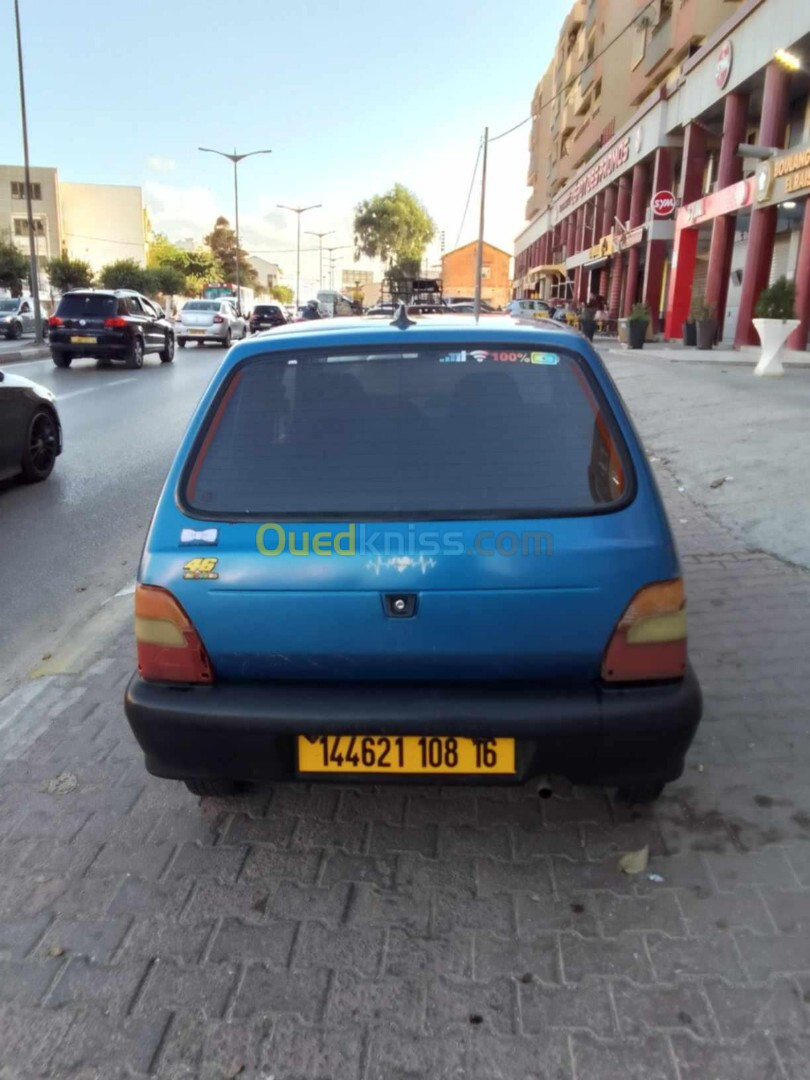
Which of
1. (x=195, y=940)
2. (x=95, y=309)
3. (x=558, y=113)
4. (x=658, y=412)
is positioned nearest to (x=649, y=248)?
(x=95, y=309)

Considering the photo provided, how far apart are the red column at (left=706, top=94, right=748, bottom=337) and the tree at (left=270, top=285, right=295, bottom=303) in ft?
408

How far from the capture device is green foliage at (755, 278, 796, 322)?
15227 mm

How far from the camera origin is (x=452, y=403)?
272cm

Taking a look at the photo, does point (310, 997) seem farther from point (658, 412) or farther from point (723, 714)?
point (658, 412)

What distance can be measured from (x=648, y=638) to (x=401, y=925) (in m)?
1.08

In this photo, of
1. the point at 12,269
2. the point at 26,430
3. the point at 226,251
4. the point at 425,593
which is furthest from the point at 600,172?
the point at 226,251

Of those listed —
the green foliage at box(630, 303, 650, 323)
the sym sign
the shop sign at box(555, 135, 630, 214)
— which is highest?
the shop sign at box(555, 135, 630, 214)

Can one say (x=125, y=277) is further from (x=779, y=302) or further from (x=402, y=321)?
(x=402, y=321)

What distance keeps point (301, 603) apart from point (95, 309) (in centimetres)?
1969

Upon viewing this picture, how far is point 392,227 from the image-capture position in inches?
3752

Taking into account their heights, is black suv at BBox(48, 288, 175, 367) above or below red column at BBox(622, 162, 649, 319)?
below

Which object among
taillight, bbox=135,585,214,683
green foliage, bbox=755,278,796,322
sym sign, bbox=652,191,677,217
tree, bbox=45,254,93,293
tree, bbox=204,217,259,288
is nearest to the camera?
taillight, bbox=135,585,214,683

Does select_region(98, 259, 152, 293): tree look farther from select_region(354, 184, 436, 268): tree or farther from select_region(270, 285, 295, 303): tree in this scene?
select_region(270, 285, 295, 303): tree

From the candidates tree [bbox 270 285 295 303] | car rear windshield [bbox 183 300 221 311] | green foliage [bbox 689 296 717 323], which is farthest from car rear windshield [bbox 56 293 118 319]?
tree [bbox 270 285 295 303]
